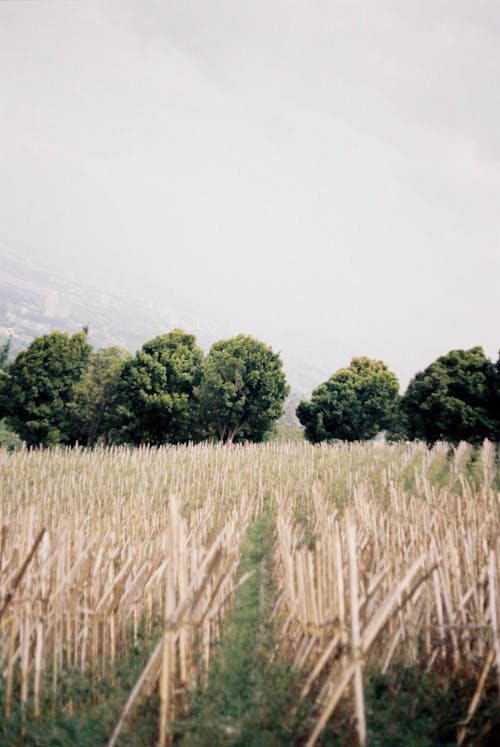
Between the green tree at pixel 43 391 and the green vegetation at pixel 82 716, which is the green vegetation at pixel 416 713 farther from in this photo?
the green tree at pixel 43 391

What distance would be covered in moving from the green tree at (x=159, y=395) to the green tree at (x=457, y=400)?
12.9m

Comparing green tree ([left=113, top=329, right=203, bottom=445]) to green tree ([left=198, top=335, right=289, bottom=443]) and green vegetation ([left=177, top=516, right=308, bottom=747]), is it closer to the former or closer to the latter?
green tree ([left=198, top=335, right=289, bottom=443])

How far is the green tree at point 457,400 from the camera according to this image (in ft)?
70.6

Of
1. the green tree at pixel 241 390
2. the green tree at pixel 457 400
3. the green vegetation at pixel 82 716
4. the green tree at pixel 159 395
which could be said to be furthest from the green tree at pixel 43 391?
the green vegetation at pixel 82 716

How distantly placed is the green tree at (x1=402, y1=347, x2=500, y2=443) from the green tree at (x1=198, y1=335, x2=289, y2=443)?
7772 mm

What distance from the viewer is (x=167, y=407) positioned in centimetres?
2320

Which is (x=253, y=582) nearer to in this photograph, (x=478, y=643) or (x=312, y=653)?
(x=312, y=653)

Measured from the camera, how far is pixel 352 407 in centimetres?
2792

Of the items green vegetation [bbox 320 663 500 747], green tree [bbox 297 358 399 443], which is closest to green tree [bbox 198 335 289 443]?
green tree [bbox 297 358 399 443]

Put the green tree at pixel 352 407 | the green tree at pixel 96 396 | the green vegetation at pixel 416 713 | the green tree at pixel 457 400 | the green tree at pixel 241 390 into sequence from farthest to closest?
the green tree at pixel 352 407
the green tree at pixel 96 396
the green tree at pixel 241 390
the green tree at pixel 457 400
the green vegetation at pixel 416 713

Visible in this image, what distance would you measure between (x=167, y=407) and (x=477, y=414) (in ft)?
54.3

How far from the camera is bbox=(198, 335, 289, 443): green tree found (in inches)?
918

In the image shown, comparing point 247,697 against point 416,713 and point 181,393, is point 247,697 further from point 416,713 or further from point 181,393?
point 181,393

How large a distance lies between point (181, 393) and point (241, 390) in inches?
140
